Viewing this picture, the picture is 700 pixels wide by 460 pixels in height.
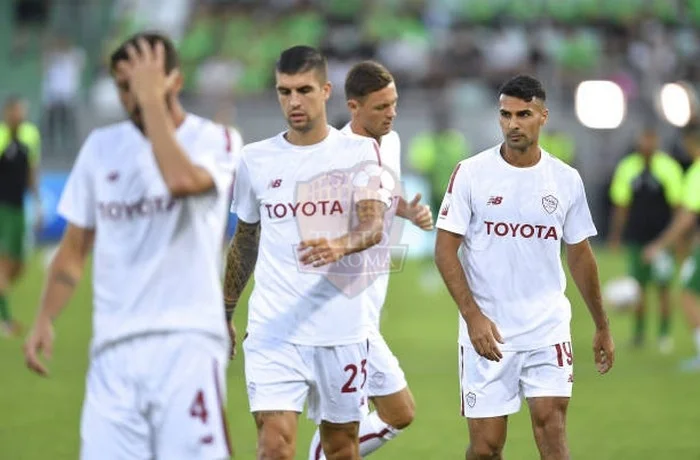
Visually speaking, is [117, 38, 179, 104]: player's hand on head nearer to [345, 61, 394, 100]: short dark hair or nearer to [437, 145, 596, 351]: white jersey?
[437, 145, 596, 351]: white jersey

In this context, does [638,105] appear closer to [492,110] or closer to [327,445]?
[492,110]

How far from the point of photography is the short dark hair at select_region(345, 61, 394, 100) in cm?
925

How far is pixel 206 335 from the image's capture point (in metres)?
6.30

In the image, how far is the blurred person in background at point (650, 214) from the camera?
18719 millimetres

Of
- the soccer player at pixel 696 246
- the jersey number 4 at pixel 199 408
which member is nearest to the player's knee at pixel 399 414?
the jersey number 4 at pixel 199 408

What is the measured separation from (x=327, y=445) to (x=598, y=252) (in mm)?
25640

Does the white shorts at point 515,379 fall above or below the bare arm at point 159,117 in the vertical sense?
below

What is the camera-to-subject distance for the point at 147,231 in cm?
622

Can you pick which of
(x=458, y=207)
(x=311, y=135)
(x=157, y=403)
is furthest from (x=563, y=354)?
(x=157, y=403)

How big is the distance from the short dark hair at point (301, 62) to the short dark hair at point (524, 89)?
3.13 feet

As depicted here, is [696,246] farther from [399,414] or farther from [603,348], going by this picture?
[603,348]

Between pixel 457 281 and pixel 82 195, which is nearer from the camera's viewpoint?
pixel 82 195

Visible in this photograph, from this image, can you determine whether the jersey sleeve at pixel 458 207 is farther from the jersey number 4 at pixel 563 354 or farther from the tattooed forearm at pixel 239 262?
the tattooed forearm at pixel 239 262

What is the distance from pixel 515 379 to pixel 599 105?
27391mm
